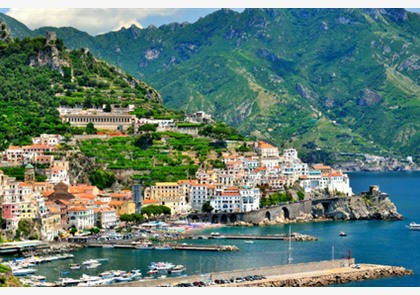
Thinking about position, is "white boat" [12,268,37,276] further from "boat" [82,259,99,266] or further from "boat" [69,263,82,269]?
"boat" [82,259,99,266]

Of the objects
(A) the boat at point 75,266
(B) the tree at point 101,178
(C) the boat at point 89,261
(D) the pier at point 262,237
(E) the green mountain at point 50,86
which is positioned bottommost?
(A) the boat at point 75,266

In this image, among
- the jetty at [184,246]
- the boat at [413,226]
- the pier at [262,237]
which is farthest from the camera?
the boat at [413,226]

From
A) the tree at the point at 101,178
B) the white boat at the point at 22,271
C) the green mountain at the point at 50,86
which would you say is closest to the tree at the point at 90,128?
the green mountain at the point at 50,86

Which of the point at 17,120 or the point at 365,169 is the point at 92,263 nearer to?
the point at 17,120

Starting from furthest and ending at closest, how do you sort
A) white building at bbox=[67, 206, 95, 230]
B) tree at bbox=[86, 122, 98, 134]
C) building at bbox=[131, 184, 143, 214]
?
1. tree at bbox=[86, 122, 98, 134]
2. building at bbox=[131, 184, 143, 214]
3. white building at bbox=[67, 206, 95, 230]

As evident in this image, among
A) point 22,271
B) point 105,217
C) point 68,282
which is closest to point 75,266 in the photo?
point 22,271

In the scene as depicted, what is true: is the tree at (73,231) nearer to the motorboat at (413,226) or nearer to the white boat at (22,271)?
the white boat at (22,271)

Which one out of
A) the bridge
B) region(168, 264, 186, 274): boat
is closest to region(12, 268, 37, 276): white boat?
region(168, 264, 186, 274): boat

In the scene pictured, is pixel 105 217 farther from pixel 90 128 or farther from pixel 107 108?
pixel 107 108
